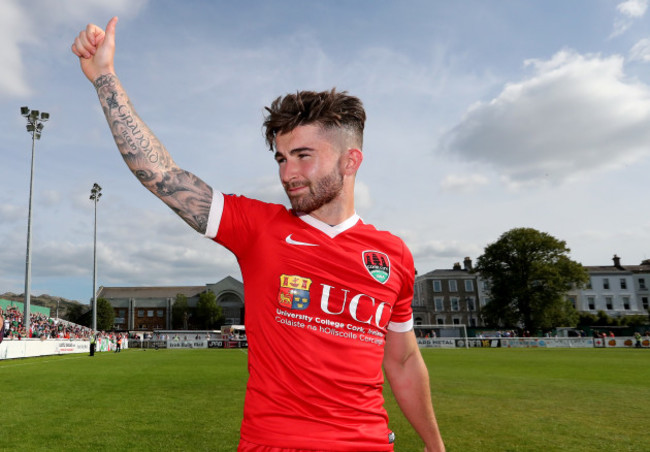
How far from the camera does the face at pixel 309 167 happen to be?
2.43m

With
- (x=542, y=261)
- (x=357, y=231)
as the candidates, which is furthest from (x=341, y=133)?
(x=542, y=261)

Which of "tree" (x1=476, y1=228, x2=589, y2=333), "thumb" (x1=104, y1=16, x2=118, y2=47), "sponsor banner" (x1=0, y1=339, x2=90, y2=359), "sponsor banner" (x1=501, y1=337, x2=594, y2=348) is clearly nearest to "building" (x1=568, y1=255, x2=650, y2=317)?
"tree" (x1=476, y1=228, x2=589, y2=333)

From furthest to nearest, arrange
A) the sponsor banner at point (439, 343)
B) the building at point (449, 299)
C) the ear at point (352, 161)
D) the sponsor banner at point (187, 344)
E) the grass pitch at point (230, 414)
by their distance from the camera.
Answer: the building at point (449, 299) < the sponsor banner at point (187, 344) < the sponsor banner at point (439, 343) < the grass pitch at point (230, 414) < the ear at point (352, 161)

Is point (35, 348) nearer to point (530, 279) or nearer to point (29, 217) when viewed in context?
point (29, 217)

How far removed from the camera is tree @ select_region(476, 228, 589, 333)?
200 ft

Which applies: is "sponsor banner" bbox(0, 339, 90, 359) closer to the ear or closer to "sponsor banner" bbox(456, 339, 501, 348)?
the ear

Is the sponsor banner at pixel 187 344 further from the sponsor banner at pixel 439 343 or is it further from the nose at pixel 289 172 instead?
Result: the nose at pixel 289 172

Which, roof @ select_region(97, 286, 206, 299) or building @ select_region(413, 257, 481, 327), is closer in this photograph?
building @ select_region(413, 257, 481, 327)

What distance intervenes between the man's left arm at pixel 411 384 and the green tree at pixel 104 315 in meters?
95.3

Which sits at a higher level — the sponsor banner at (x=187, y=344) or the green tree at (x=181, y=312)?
the green tree at (x=181, y=312)

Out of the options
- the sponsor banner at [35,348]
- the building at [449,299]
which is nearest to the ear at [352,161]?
the sponsor banner at [35,348]

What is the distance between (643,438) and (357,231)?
829cm

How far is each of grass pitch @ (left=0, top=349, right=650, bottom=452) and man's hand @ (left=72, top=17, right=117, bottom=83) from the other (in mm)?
6313

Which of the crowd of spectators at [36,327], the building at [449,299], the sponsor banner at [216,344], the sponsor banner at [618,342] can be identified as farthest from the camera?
the building at [449,299]
